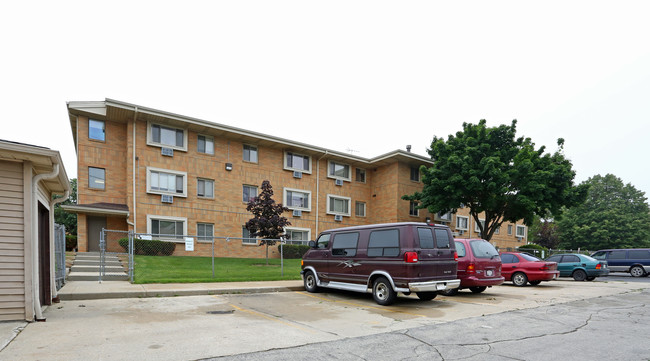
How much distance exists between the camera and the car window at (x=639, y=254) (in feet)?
68.0

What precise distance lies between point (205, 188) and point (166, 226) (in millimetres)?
3381

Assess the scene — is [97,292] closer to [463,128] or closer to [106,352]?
[106,352]

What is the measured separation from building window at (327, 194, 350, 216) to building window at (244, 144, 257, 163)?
7.04 metres

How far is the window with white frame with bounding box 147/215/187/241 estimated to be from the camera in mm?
20969

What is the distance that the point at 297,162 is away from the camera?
1091 inches

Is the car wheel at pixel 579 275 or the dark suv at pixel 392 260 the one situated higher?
the dark suv at pixel 392 260

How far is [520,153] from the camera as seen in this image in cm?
2473

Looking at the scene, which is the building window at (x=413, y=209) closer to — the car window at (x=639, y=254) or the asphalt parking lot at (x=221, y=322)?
A: the car window at (x=639, y=254)

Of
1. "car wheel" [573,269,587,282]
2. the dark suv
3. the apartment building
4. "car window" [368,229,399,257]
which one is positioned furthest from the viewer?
the apartment building

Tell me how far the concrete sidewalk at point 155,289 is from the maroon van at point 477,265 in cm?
524

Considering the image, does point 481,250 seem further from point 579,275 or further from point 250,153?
point 250,153

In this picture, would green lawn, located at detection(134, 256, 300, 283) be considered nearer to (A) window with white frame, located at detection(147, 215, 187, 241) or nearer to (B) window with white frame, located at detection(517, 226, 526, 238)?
(A) window with white frame, located at detection(147, 215, 187, 241)

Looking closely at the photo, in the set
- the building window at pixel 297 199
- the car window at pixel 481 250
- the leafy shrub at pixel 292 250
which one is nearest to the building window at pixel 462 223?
the building window at pixel 297 199

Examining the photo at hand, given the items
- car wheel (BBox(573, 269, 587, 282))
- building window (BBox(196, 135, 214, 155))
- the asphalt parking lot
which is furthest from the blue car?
building window (BBox(196, 135, 214, 155))
